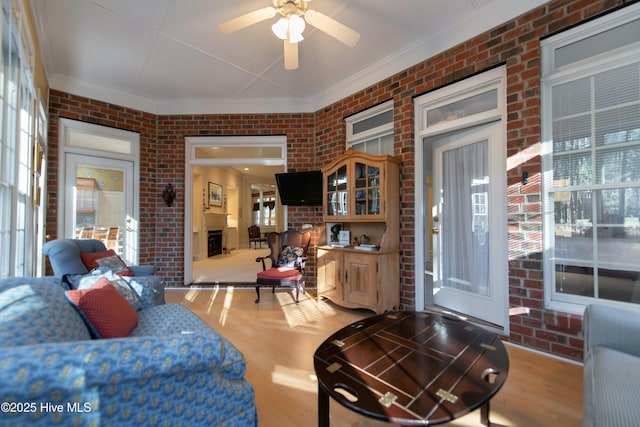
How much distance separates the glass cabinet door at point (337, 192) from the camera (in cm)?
353

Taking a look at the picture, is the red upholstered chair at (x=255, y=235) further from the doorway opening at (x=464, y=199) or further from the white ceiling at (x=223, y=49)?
the doorway opening at (x=464, y=199)

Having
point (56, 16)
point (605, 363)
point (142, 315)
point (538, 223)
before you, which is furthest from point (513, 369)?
point (56, 16)

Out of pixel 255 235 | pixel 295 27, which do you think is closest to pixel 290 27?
pixel 295 27

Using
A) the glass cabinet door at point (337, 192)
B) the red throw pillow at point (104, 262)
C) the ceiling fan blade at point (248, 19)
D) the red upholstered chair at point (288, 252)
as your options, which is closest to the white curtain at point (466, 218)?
the glass cabinet door at point (337, 192)

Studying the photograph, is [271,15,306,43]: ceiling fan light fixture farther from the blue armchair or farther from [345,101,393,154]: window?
the blue armchair

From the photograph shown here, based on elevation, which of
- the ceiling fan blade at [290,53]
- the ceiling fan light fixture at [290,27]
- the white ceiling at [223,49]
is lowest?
the ceiling fan blade at [290,53]

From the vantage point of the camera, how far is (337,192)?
11.8 feet

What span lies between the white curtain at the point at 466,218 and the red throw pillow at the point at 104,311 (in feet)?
9.70

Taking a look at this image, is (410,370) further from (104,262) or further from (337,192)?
(104,262)

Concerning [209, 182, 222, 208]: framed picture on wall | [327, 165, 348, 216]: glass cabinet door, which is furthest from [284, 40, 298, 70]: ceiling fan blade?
[209, 182, 222, 208]: framed picture on wall

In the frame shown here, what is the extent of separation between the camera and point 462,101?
288cm

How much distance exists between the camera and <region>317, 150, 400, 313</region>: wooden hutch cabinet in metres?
3.09

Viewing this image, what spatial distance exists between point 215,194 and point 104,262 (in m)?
5.71

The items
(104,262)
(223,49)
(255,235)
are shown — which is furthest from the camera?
(255,235)
